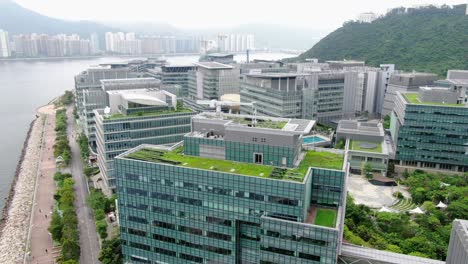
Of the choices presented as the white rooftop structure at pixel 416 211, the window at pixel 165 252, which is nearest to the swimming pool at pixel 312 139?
the white rooftop structure at pixel 416 211

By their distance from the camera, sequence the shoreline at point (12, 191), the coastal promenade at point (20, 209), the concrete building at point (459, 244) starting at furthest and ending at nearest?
the shoreline at point (12, 191)
the coastal promenade at point (20, 209)
the concrete building at point (459, 244)

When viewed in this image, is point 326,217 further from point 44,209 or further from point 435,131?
point 435,131

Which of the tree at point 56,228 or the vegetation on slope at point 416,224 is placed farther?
the tree at point 56,228

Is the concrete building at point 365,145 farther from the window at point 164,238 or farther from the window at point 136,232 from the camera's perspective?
the window at point 136,232

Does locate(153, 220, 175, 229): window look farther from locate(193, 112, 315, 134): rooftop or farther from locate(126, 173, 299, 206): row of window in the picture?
locate(193, 112, 315, 134): rooftop

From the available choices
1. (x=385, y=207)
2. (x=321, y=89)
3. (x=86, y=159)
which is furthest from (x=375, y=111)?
(x=86, y=159)
